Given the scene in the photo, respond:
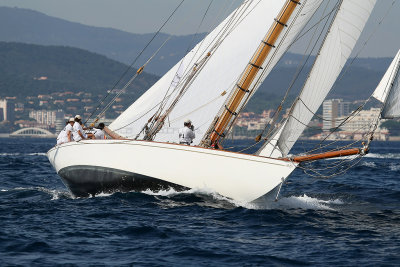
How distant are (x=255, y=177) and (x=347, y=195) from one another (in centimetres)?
653

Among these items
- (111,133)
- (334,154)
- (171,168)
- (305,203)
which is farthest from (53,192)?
(334,154)

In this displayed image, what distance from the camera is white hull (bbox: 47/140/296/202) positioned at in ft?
54.2

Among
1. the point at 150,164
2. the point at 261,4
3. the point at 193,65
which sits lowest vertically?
the point at 150,164

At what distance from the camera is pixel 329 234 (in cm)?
1404

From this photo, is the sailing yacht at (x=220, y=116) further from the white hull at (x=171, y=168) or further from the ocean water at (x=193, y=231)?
the ocean water at (x=193, y=231)

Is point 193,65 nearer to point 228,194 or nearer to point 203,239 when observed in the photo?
point 228,194

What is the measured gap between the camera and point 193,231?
1409 centimetres

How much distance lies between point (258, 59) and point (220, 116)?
1.74 m

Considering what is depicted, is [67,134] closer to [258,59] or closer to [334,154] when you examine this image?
[258,59]

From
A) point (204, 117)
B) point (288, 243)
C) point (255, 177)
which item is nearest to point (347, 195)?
point (204, 117)

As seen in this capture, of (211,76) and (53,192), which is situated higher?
(211,76)

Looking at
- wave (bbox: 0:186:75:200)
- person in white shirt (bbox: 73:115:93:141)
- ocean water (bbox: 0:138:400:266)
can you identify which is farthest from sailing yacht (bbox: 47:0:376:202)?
wave (bbox: 0:186:75:200)

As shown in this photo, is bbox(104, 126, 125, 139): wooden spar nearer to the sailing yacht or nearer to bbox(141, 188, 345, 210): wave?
the sailing yacht

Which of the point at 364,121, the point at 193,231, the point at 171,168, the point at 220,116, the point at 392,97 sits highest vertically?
the point at 364,121
